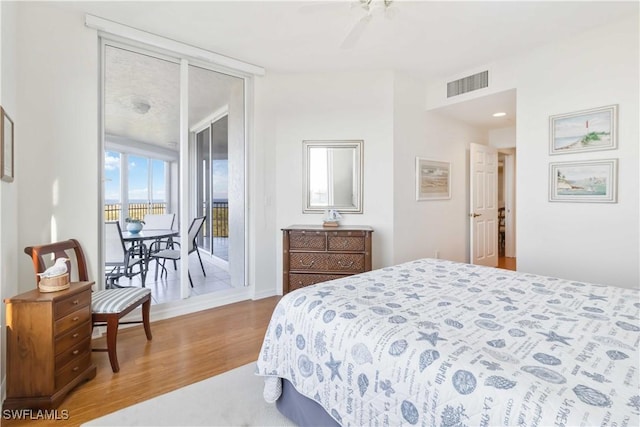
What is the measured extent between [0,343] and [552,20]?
4.66 metres

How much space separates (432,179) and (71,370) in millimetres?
4165

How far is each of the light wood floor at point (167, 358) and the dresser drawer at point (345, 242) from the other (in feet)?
3.29

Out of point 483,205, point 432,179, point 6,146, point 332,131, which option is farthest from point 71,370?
point 483,205

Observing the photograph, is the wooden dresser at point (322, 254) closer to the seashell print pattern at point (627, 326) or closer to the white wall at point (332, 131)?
the white wall at point (332, 131)

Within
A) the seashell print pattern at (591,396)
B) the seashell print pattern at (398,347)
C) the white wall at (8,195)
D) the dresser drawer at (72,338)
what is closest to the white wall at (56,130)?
the white wall at (8,195)

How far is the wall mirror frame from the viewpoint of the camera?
3982 millimetres

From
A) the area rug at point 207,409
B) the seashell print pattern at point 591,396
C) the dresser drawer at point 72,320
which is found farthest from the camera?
the dresser drawer at point 72,320

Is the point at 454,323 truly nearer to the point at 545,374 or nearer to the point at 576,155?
the point at 545,374

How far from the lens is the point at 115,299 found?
2.35 m

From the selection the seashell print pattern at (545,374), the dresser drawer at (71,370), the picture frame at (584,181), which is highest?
the picture frame at (584,181)

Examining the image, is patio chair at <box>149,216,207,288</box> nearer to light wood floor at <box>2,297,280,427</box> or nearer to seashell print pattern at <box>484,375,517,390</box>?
light wood floor at <box>2,297,280,427</box>

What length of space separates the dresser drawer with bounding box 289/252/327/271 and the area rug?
5.26ft

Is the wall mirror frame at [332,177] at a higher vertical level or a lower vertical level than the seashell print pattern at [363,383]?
higher

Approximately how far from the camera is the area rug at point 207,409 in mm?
1692
